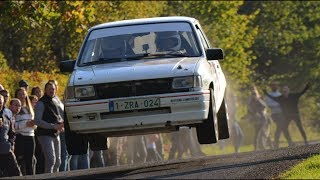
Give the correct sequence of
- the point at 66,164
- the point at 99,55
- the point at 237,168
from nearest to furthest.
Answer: the point at 237,168 < the point at 99,55 < the point at 66,164

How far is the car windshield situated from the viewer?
48.7 feet

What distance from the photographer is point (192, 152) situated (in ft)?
94.0

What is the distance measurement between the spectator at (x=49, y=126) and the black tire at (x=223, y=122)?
8.56 ft

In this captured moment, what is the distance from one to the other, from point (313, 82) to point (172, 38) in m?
27.6

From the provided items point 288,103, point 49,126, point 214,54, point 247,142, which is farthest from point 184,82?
point 247,142

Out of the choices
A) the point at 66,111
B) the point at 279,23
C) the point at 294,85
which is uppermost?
the point at 66,111

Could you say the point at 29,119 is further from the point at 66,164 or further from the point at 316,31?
the point at 316,31

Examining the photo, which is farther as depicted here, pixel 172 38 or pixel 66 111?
pixel 172 38

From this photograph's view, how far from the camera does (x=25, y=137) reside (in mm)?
17547

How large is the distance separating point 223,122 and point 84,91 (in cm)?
334

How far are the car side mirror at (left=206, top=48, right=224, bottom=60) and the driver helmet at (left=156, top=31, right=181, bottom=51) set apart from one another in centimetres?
41

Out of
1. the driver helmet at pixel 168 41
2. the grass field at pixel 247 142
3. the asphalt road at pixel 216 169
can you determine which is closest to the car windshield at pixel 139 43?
the driver helmet at pixel 168 41

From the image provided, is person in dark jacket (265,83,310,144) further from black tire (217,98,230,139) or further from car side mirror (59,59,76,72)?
car side mirror (59,59,76,72)

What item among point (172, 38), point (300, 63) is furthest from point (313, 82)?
point (172, 38)
